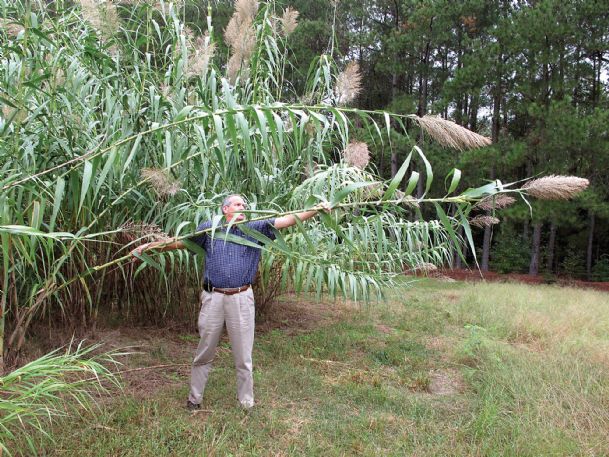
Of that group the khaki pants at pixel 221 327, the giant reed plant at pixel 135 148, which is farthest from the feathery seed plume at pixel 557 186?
the khaki pants at pixel 221 327

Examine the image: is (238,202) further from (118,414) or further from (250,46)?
(118,414)

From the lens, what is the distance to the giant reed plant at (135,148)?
188cm

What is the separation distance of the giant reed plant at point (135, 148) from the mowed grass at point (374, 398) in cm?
68

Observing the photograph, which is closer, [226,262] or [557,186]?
[557,186]

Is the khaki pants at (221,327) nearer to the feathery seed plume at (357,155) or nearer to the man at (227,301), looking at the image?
the man at (227,301)

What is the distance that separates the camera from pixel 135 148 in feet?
6.30

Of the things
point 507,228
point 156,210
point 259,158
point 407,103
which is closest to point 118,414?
point 156,210

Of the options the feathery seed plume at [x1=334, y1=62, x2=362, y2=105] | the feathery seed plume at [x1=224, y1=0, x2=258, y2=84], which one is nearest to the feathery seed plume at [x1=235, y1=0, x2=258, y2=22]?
the feathery seed plume at [x1=224, y1=0, x2=258, y2=84]


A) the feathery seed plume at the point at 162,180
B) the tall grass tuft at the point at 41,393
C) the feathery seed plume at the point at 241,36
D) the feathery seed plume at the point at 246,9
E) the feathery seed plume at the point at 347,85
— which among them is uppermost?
the feathery seed plume at the point at 246,9

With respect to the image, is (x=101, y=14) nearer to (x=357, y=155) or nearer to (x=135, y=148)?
(x=135, y=148)

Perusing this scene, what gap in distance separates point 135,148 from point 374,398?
7.14ft

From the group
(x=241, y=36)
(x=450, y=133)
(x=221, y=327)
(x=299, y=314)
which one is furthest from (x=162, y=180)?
(x=299, y=314)

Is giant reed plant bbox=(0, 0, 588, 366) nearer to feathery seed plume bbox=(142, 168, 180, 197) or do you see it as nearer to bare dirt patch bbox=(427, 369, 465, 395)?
feathery seed plume bbox=(142, 168, 180, 197)

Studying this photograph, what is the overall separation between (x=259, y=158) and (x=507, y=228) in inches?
527
